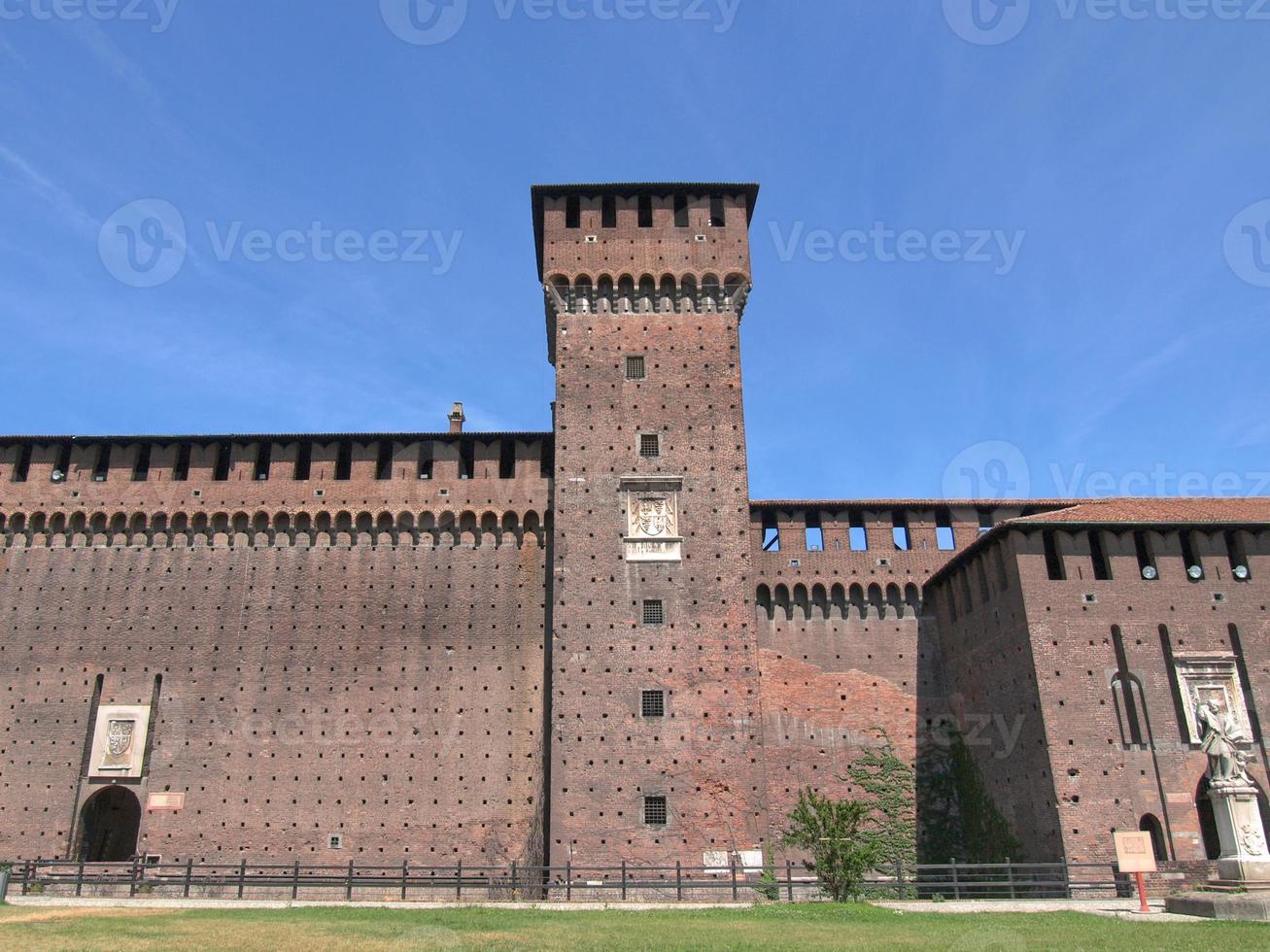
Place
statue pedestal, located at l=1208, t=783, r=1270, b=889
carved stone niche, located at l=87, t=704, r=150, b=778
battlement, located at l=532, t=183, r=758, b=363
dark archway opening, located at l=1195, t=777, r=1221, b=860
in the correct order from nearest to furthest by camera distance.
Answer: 1. statue pedestal, located at l=1208, t=783, r=1270, b=889
2. dark archway opening, located at l=1195, t=777, r=1221, b=860
3. carved stone niche, located at l=87, t=704, r=150, b=778
4. battlement, located at l=532, t=183, r=758, b=363

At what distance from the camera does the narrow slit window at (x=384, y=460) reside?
2677 cm

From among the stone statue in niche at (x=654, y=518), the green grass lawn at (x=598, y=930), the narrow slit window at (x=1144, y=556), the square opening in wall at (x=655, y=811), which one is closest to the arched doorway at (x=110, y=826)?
the green grass lawn at (x=598, y=930)

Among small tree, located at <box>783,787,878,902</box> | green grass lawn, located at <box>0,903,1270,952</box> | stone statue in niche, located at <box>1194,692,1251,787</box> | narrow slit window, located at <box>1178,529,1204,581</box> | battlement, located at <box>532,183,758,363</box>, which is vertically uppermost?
battlement, located at <box>532,183,758,363</box>

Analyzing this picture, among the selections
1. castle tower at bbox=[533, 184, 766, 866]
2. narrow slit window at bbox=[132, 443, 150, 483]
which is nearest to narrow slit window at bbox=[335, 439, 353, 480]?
narrow slit window at bbox=[132, 443, 150, 483]

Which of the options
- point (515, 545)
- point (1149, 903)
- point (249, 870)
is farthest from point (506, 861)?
point (1149, 903)

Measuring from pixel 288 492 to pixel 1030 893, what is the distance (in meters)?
20.5

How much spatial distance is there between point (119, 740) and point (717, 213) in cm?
2130

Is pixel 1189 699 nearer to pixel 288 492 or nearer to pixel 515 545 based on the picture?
pixel 515 545

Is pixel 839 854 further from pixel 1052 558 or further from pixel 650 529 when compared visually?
pixel 650 529

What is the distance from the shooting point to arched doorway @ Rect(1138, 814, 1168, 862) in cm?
1956

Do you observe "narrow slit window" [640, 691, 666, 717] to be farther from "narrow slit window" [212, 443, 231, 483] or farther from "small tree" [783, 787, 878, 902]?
"narrow slit window" [212, 443, 231, 483]

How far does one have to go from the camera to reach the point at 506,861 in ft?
74.3

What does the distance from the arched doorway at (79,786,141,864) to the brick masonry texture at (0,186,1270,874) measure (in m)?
0.49

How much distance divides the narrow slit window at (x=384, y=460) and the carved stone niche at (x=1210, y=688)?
20.0m
